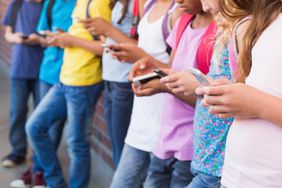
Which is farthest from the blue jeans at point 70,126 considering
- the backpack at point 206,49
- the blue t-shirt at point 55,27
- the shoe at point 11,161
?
the backpack at point 206,49

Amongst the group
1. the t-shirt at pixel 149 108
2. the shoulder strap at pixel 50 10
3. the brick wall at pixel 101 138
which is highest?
the shoulder strap at pixel 50 10

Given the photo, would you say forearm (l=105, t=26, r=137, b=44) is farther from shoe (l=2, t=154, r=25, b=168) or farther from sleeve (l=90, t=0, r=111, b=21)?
shoe (l=2, t=154, r=25, b=168)

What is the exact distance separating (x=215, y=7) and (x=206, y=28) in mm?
295

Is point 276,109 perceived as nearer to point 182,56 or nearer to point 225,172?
point 225,172

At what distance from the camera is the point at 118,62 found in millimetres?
2744

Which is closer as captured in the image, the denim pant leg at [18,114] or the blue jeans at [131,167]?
the blue jeans at [131,167]

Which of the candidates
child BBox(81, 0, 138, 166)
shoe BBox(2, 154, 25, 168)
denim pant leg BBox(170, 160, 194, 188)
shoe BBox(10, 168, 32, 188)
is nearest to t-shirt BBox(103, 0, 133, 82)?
child BBox(81, 0, 138, 166)

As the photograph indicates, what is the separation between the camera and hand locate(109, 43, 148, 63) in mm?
2312

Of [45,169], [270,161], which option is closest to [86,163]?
[45,169]

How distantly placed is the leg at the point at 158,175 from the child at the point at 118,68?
1.98ft

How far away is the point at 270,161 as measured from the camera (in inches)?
51.9

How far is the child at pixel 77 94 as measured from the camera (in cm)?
293

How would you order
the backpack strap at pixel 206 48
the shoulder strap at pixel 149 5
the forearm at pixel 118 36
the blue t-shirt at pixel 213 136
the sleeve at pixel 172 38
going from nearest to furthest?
the blue t-shirt at pixel 213 136 → the backpack strap at pixel 206 48 → the sleeve at pixel 172 38 → the shoulder strap at pixel 149 5 → the forearm at pixel 118 36

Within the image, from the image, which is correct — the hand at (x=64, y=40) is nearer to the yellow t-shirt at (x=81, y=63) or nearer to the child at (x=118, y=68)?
the yellow t-shirt at (x=81, y=63)
